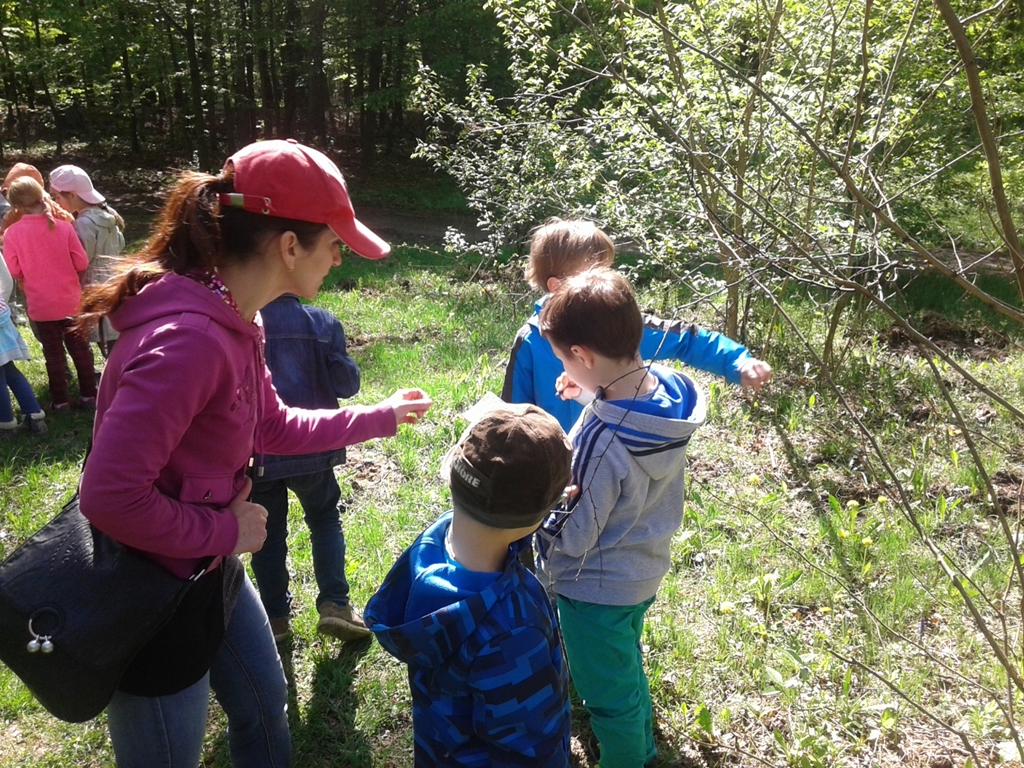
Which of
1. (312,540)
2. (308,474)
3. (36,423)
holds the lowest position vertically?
(36,423)

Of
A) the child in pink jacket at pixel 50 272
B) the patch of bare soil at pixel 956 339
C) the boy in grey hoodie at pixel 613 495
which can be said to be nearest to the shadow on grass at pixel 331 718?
the boy in grey hoodie at pixel 613 495

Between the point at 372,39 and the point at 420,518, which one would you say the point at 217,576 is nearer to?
the point at 420,518

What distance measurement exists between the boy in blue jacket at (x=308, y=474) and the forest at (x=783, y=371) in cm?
17

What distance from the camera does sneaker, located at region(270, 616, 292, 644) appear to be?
296cm

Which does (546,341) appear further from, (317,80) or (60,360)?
(317,80)

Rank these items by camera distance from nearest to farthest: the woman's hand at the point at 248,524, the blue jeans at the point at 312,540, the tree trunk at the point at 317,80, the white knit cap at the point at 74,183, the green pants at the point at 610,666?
the woman's hand at the point at 248,524 → the green pants at the point at 610,666 → the blue jeans at the point at 312,540 → the white knit cap at the point at 74,183 → the tree trunk at the point at 317,80

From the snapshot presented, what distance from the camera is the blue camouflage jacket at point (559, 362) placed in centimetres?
242

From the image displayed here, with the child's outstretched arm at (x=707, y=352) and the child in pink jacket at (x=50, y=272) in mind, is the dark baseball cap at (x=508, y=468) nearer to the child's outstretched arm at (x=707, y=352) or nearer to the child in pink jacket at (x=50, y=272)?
the child's outstretched arm at (x=707, y=352)

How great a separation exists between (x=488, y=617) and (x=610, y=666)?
2.49ft

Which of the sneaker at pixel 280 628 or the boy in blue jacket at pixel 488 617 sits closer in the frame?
the boy in blue jacket at pixel 488 617

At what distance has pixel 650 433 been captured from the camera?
1966mm

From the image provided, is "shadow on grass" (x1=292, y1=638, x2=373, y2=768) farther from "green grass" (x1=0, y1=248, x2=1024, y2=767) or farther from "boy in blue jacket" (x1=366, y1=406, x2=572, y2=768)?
"boy in blue jacket" (x1=366, y1=406, x2=572, y2=768)

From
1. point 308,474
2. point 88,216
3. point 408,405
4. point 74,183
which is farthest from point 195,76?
point 408,405

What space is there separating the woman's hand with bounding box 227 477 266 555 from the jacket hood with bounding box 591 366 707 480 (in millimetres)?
852
